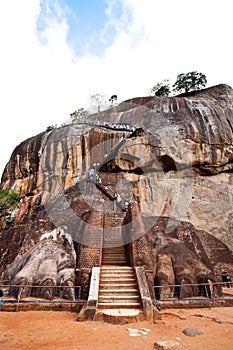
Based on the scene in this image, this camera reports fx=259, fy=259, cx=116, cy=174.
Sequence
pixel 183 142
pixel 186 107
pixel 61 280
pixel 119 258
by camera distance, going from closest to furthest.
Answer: pixel 61 280
pixel 119 258
pixel 183 142
pixel 186 107

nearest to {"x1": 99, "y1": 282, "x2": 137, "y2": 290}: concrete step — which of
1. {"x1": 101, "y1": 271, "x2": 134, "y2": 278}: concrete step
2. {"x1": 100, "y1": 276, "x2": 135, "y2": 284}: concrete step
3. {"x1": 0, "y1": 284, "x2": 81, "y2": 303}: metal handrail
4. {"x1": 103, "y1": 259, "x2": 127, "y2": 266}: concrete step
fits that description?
{"x1": 100, "y1": 276, "x2": 135, "y2": 284}: concrete step

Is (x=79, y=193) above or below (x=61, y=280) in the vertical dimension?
above

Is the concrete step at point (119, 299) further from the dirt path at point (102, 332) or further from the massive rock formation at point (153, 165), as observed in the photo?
the massive rock formation at point (153, 165)

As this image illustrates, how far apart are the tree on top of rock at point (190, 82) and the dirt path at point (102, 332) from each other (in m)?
32.5

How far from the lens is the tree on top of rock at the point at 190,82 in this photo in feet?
113

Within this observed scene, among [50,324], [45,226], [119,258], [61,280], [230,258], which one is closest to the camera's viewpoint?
[50,324]

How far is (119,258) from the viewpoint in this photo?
401 inches

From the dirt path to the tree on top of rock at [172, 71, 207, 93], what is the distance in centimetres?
3246

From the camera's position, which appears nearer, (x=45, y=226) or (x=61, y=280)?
(x=61, y=280)

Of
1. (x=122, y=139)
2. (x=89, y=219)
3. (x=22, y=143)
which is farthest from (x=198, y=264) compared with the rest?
(x=22, y=143)

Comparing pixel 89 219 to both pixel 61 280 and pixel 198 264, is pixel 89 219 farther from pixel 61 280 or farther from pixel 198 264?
pixel 198 264

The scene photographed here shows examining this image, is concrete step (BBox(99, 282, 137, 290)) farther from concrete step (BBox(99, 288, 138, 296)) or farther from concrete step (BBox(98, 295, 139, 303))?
concrete step (BBox(98, 295, 139, 303))

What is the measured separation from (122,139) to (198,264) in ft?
46.7

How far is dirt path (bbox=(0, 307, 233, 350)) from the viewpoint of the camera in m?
4.75
